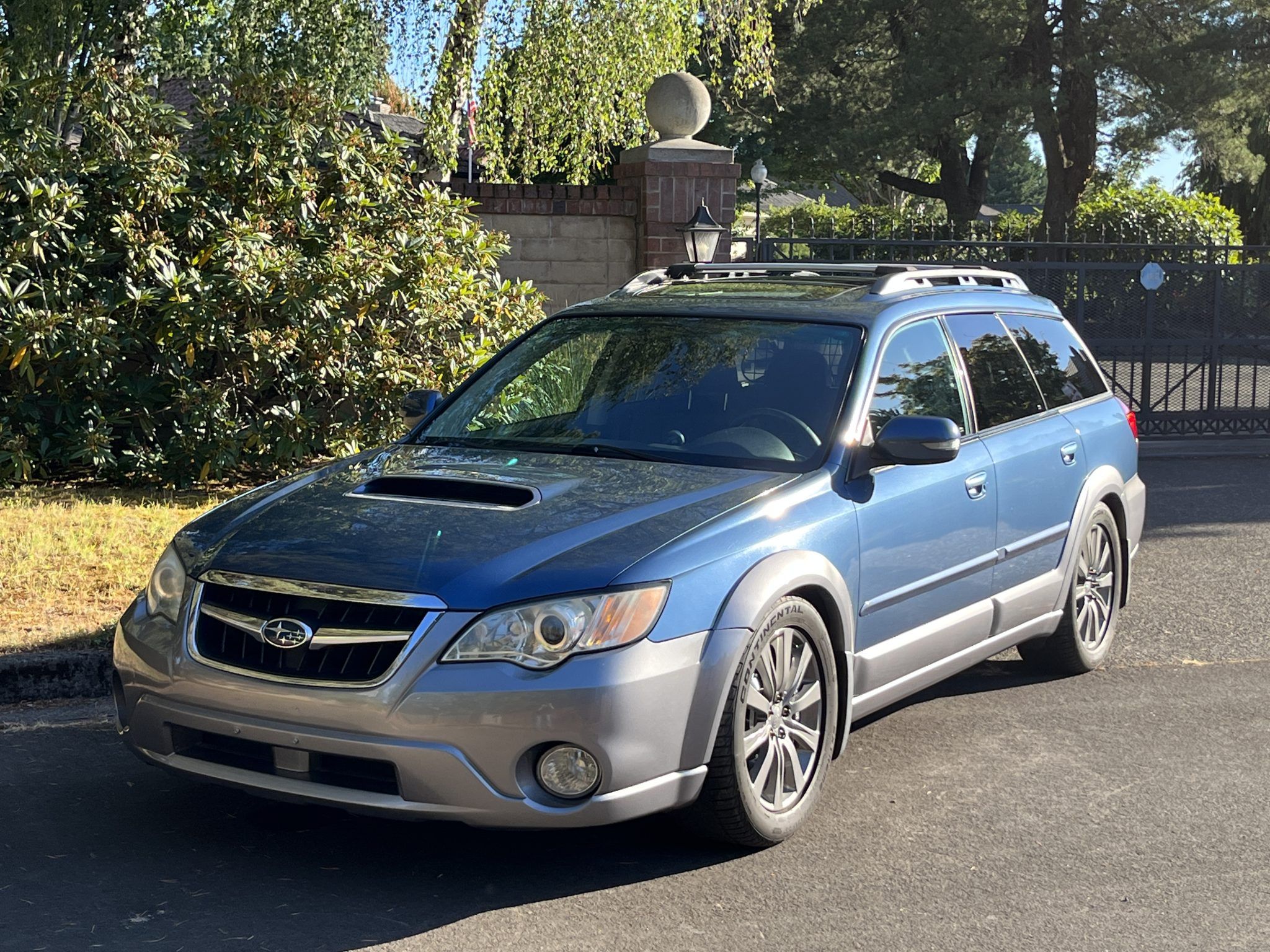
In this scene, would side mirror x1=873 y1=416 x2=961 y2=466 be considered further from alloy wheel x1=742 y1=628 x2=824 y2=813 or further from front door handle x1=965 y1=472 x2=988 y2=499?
alloy wheel x1=742 y1=628 x2=824 y2=813

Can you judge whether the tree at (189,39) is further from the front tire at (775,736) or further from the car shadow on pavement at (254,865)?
the front tire at (775,736)

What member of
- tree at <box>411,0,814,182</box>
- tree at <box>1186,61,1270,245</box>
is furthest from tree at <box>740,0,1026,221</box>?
tree at <box>411,0,814,182</box>

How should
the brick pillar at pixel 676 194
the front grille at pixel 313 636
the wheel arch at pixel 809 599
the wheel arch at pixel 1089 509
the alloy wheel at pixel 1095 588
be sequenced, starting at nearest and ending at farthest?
the front grille at pixel 313 636
the wheel arch at pixel 809 599
the wheel arch at pixel 1089 509
the alloy wheel at pixel 1095 588
the brick pillar at pixel 676 194

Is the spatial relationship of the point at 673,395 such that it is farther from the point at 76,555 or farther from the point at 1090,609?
the point at 76,555

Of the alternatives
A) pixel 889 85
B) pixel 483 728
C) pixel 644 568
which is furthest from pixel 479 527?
pixel 889 85

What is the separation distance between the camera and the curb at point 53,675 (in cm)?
622

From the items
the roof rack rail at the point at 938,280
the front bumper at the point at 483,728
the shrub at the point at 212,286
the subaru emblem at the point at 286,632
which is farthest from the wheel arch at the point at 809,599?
the shrub at the point at 212,286

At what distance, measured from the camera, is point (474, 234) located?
37.0 ft

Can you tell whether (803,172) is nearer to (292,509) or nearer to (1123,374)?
(1123,374)

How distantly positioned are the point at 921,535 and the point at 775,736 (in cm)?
106

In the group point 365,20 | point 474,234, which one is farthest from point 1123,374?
point 474,234

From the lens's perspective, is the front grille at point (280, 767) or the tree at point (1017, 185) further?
the tree at point (1017, 185)

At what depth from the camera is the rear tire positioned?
Result: 262 inches

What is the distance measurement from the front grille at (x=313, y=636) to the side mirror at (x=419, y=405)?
1.81m
